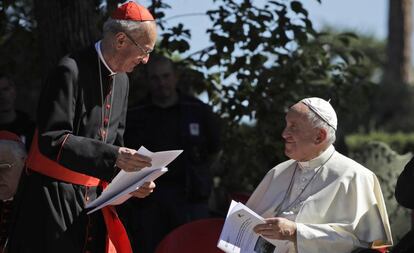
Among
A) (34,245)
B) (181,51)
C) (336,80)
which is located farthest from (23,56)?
(34,245)

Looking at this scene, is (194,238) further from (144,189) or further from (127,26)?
(127,26)

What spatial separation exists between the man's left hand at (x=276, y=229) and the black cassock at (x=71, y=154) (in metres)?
0.77

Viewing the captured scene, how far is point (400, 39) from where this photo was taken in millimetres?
26500

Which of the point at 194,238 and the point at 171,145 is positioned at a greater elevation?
the point at 171,145

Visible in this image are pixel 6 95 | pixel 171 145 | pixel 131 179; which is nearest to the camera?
pixel 131 179

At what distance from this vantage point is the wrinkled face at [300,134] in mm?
5285

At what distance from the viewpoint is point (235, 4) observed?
7.70 metres

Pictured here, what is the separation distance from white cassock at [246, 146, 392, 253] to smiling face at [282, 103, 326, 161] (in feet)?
0.37

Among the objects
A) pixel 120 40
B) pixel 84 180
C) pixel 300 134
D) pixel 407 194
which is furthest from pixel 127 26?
pixel 407 194

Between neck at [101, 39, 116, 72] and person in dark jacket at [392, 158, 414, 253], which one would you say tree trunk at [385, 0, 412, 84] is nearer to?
person in dark jacket at [392, 158, 414, 253]

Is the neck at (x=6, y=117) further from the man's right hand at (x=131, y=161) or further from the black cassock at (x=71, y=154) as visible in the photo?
the man's right hand at (x=131, y=161)

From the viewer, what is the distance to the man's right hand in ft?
15.2

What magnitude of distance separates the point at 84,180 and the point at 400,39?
2234cm

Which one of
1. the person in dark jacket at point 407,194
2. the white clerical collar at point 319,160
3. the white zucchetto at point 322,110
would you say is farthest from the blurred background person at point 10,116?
the person in dark jacket at point 407,194
